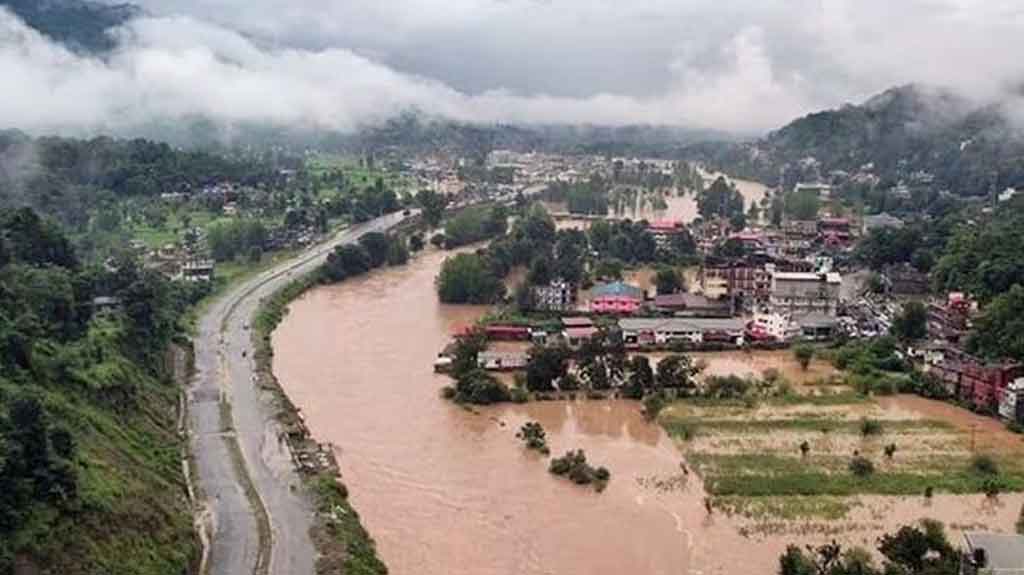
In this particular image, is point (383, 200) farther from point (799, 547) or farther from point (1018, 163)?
point (799, 547)

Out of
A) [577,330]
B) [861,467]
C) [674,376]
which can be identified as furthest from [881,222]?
[861,467]

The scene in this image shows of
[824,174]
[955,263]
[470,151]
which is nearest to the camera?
[955,263]

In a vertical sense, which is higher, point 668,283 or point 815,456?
point 668,283

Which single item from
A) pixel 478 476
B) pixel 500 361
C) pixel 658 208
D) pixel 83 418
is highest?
pixel 83 418

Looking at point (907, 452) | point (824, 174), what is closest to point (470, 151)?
point (824, 174)

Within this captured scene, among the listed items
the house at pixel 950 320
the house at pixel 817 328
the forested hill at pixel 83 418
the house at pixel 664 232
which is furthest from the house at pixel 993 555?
the house at pixel 664 232

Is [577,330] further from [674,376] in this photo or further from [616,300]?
[674,376]
